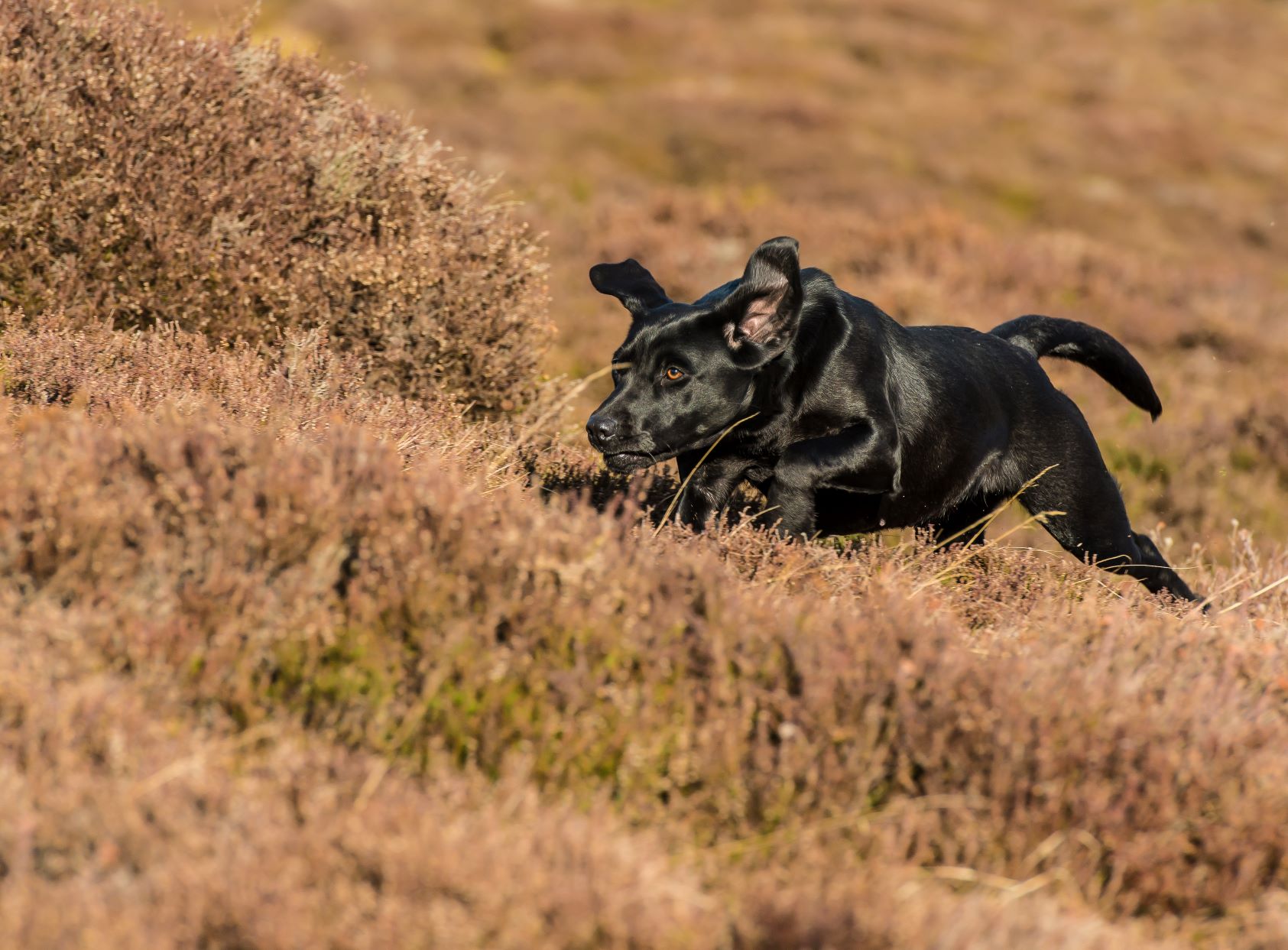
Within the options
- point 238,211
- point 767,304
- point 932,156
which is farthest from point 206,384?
point 932,156

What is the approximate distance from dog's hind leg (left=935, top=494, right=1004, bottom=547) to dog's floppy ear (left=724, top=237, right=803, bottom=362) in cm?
122

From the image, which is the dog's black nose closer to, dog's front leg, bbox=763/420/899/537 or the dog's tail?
dog's front leg, bbox=763/420/899/537

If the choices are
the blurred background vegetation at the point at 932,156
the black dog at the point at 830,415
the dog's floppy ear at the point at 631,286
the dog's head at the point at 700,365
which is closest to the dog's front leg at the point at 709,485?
the black dog at the point at 830,415

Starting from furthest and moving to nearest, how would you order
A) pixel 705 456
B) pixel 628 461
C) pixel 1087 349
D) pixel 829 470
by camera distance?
pixel 1087 349 → pixel 705 456 → pixel 628 461 → pixel 829 470

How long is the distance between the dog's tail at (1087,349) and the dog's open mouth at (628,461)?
6.53 feet

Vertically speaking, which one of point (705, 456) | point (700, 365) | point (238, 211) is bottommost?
point (705, 456)

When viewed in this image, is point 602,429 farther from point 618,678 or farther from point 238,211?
point 238,211

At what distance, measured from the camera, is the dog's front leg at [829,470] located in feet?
13.8

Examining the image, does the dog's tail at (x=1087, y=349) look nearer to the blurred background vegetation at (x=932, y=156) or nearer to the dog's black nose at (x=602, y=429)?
the dog's black nose at (x=602, y=429)

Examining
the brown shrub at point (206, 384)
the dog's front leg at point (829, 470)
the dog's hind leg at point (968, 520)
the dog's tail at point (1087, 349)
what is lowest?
the dog's hind leg at point (968, 520)

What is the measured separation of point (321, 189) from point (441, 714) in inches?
139

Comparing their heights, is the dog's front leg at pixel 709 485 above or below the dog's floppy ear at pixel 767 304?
below

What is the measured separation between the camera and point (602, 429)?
4.23 metres

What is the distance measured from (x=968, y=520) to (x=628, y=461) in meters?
1.68
